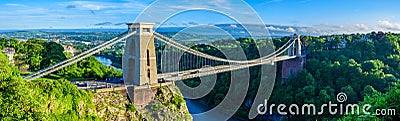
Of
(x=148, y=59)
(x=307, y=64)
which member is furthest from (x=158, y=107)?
(x=307, y=64)

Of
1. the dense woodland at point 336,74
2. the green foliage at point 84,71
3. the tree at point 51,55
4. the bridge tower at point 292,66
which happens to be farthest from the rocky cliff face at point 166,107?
the bridge tower at point 292,66

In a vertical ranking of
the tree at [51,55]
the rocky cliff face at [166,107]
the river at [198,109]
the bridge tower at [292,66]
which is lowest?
the river at [198,109]

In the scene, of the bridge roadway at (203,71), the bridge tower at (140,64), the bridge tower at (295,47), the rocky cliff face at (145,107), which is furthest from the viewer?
the bridge tower at (295,47)

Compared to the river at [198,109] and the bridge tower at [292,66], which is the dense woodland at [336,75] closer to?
the bridge tower at [292,66]

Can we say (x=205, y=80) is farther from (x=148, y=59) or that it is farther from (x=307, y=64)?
(x=148, y=59)

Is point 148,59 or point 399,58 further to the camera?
point 399,58

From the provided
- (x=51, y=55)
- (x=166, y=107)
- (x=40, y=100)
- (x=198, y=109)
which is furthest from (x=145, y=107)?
(x=198, y=109)

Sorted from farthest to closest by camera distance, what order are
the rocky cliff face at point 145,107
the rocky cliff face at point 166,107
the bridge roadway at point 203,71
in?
the bridge roadway at point 203,71
the rocky cliff face at point 166,107
the rocky cliff face at point 145,107
